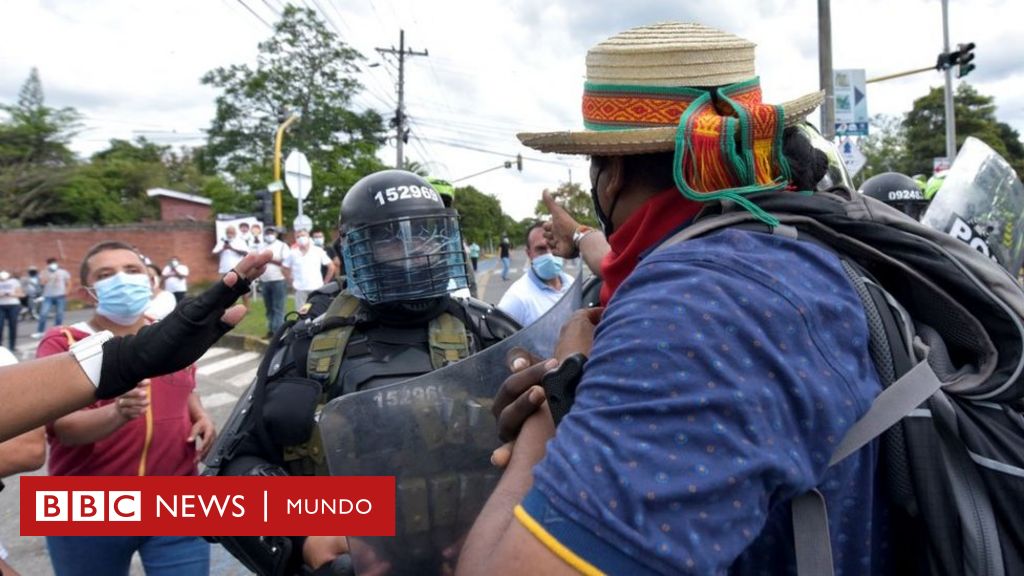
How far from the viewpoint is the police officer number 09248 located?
277 cm

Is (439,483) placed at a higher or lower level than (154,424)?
higher

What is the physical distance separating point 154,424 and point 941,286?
2926 mm

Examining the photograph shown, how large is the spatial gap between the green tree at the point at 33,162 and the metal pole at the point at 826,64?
122ft

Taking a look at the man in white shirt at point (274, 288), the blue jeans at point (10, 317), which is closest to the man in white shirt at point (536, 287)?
the man in white shirt at point (274, 288)

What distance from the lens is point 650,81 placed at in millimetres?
1160

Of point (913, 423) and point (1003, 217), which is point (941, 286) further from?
point (1003, 217)

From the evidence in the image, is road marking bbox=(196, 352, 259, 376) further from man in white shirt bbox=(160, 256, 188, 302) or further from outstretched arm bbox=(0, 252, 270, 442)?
outstretched arm bbox=(0, 252, 270, 442)

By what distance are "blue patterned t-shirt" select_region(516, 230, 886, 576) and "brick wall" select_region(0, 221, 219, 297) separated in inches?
1210

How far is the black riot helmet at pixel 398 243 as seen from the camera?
105 inches

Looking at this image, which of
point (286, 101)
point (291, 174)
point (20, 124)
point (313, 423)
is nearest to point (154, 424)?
point (313, 423)

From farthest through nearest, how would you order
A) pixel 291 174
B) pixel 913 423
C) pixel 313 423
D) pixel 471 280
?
pixel 291 174 < pixel 471 280 < pixel 313 423 < pixel 913 423

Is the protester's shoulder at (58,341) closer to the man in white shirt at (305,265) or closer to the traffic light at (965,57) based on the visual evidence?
the man in white shirt at (305,265)

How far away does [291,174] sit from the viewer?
36.8 ft

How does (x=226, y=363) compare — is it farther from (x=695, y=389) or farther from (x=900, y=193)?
(x=695, y=389)
